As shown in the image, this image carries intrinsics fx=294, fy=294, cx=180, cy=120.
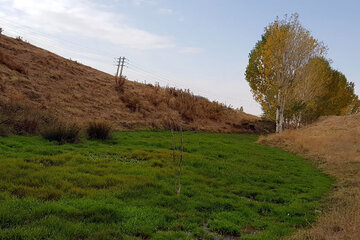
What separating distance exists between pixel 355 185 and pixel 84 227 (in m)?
9.51

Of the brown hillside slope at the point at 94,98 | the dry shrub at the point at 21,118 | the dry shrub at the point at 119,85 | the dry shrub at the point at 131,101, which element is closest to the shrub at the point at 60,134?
the dry shrub at the point at 21,118

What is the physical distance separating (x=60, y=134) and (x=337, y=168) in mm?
13449

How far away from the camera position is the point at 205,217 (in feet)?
21.8

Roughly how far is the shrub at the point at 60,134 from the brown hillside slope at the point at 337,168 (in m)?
11.3

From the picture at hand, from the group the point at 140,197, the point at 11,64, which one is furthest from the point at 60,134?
the point at 11,64

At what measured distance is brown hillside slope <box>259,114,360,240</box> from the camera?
544cm

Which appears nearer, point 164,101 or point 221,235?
point 221,235

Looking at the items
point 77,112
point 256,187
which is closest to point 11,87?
point 77,112

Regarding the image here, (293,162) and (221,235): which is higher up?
(293,162)

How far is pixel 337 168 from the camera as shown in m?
14.2

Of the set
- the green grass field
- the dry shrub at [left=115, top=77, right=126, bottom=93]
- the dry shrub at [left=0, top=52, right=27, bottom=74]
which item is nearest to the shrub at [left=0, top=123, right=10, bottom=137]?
the green grass field

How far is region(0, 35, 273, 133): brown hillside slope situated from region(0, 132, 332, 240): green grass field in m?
7.84

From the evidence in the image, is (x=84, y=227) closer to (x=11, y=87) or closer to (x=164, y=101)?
(x=11, y=87)

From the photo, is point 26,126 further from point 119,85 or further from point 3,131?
point 119,85
